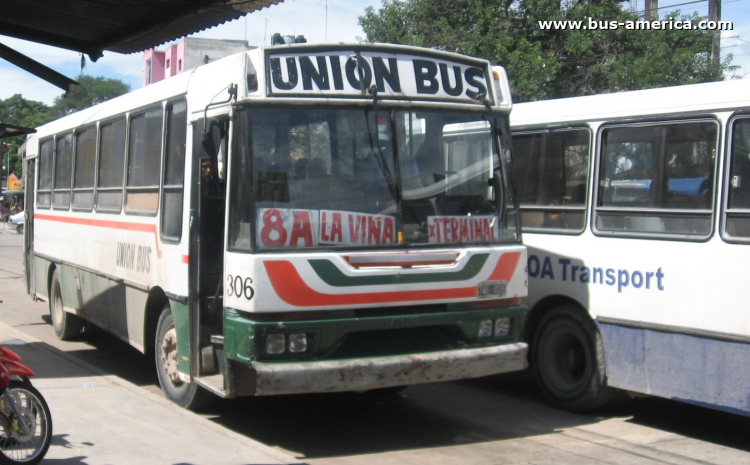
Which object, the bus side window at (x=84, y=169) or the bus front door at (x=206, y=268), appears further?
the bus side window at (x=84, y=169)

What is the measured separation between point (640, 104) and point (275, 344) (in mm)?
3778

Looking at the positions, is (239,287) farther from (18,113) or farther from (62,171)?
(18,113)

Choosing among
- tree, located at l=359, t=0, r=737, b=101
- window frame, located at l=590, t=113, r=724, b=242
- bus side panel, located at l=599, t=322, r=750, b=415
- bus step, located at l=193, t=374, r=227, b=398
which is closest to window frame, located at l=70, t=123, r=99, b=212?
bus step, located at l=193, t=374, r=227, b=398

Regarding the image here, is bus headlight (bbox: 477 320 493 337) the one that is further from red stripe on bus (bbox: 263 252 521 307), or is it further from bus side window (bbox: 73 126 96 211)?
bus side window (bbox: 73 126 96 211)

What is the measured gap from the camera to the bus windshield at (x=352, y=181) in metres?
6.03

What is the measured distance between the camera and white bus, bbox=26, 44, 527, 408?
599 centimetres

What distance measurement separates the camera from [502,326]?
6824 mm

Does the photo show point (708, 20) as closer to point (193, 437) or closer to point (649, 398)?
point (649, 398)

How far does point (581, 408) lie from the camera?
7.70 meters

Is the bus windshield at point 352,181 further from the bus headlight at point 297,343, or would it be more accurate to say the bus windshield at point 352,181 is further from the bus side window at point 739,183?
the bus side window at point 739,183

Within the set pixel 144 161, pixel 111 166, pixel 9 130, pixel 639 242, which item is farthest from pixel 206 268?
pixel 639 242

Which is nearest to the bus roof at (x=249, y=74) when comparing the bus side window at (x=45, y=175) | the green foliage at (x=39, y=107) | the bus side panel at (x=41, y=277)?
the bus side window at (x=45, y=175)

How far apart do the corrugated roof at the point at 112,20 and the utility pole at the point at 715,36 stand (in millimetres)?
12746

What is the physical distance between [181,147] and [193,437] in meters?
2.48
